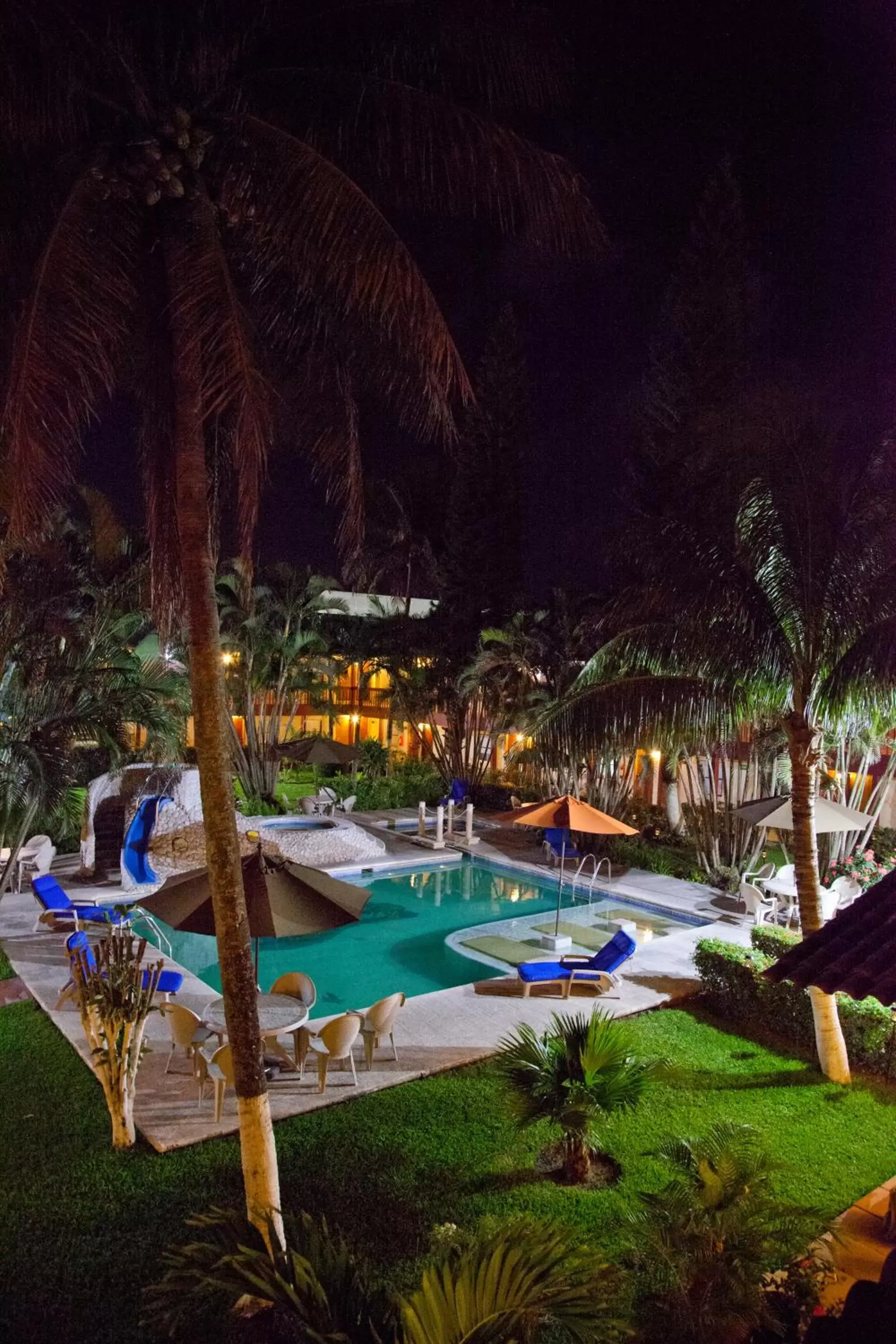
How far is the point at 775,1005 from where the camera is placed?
30.6 ft

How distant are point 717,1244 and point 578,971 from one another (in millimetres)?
5969

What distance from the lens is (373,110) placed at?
16.5ft

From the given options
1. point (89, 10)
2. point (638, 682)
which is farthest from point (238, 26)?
point (638, 682)

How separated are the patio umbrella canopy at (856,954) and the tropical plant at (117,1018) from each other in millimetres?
4620

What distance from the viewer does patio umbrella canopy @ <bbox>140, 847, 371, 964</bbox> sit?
22.9 feet

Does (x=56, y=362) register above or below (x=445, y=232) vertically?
below

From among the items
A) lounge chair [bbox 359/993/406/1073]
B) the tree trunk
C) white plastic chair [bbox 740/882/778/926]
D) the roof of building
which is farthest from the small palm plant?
the roof of building

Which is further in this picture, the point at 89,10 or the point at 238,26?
the point at 238,26

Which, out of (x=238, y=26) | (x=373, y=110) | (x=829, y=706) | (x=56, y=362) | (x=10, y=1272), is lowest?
(x=10, y=1272)

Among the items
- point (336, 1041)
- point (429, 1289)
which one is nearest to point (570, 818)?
point (336, 1041)

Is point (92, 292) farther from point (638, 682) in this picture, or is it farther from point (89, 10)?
point (638, 682)

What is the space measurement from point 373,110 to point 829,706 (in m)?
6.29

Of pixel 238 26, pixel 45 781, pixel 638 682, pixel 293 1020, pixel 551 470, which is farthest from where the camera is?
pixel 551 470

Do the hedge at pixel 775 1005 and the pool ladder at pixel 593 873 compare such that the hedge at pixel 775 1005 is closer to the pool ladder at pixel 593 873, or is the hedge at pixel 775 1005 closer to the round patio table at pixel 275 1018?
the round patio table at pixel 275 1018
